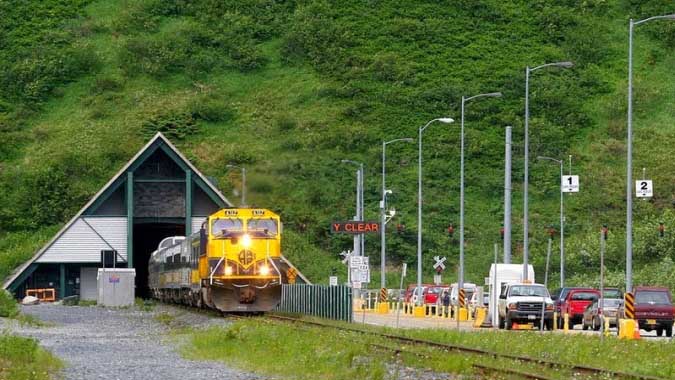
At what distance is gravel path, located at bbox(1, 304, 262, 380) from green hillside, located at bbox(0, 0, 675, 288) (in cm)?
1557

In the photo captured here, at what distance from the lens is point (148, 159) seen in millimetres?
79625

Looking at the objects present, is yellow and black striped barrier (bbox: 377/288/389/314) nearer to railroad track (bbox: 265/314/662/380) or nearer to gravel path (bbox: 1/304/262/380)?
gravel path (bbox: 1/304/262/380)

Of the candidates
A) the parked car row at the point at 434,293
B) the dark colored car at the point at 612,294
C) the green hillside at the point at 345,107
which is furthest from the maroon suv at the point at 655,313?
the green hillside at the point at 345,107

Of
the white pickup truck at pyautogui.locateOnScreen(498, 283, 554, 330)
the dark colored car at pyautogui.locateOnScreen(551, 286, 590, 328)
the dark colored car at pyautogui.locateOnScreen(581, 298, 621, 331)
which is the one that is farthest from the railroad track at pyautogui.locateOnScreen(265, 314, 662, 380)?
the dark colored car at pyautogui.locateOnScreen(551, 286, 590, 328)

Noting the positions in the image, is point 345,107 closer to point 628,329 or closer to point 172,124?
point 172,124

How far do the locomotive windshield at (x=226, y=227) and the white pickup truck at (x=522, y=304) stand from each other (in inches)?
395

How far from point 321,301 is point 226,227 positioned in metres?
4.95

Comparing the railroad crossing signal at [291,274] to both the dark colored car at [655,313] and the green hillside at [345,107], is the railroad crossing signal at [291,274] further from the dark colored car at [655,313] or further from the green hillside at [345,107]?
the dark colored car at [655,313]

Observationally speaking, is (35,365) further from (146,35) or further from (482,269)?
(146,35)

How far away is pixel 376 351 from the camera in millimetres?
31625

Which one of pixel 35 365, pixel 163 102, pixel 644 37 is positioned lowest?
pixel 35 365

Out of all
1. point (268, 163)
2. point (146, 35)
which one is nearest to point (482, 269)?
point (268, 163)

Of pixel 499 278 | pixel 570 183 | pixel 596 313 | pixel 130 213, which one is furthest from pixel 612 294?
pixel 130 213

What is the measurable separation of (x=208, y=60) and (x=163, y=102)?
12710mm
